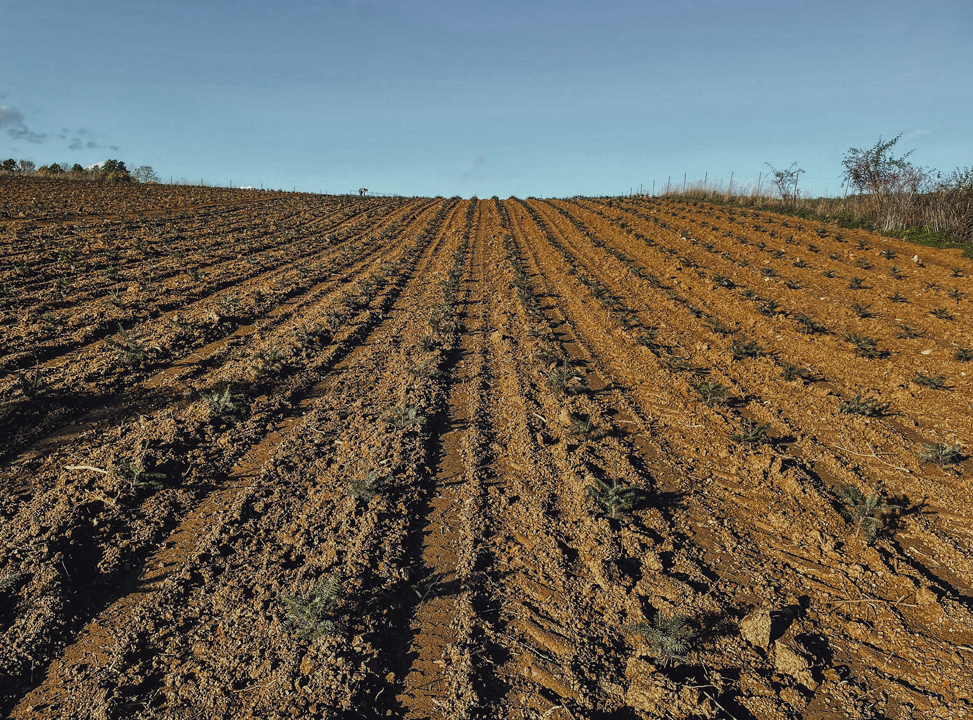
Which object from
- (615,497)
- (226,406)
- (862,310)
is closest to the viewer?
(615,497)

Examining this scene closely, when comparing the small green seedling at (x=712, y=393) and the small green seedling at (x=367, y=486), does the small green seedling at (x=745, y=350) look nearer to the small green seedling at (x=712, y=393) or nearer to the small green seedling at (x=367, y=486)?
the small green seedling at (x=712, y=393)

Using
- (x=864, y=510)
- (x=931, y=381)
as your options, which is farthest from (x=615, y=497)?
(x=931, y=381)

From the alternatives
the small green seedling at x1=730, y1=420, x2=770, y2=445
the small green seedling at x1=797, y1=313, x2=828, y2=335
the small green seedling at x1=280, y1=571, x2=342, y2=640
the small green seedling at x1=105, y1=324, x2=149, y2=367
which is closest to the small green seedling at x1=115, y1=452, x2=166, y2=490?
the small green seedling at x1=280, y1=571, x2=342, y2=640

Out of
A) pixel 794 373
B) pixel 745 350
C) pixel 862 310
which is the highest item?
pixel 862 310

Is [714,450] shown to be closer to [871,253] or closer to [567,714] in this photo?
[567,714]

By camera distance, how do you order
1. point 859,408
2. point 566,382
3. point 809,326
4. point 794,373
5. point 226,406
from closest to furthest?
point 226,406 < point 859,408 < point 566,382 < point 794,373 < point 809,326

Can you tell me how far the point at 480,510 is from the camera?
4.06 meters

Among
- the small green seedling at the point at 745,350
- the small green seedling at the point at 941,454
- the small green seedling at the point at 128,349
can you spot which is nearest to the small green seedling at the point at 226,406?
the small green seedling at the point at 128,349

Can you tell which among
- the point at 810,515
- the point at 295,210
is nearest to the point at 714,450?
the point at 810,515

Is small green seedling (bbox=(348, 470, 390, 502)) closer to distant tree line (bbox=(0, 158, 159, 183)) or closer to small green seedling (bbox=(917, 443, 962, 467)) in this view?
small green seedling (bbox=(917, 443, 962, 467))

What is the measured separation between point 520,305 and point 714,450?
614 centimetres

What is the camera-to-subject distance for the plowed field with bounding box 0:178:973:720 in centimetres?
268

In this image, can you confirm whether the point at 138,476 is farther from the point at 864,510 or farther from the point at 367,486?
the point at 864,510

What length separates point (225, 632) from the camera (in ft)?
9.34
